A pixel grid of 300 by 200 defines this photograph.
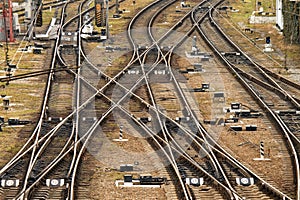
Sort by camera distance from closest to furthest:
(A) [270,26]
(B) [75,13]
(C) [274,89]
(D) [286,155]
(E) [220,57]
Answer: (D) [286,155], (C) [274,89], (E) [220,57], (A) [270,26], (B) [75,13]

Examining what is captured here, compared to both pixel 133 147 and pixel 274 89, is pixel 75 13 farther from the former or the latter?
pixel 133 147

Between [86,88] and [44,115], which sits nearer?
[44,115]

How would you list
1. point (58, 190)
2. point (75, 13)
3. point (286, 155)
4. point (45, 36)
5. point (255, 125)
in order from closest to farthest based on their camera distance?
point (58, 190)
point (286, 155)
point (255, 125)
point (45, 36)
point (75, 13)

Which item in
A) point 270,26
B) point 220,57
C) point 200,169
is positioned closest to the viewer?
point 200,169

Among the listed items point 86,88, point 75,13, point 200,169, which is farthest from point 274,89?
point 75,13

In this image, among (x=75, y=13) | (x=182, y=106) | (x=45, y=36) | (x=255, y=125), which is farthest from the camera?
(x=75, y=13)

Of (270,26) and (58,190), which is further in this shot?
(270,26)

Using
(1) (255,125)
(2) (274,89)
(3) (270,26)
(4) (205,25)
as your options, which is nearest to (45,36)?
(4) (205,25)

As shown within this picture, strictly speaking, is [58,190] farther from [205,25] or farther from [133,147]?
[205,25]
